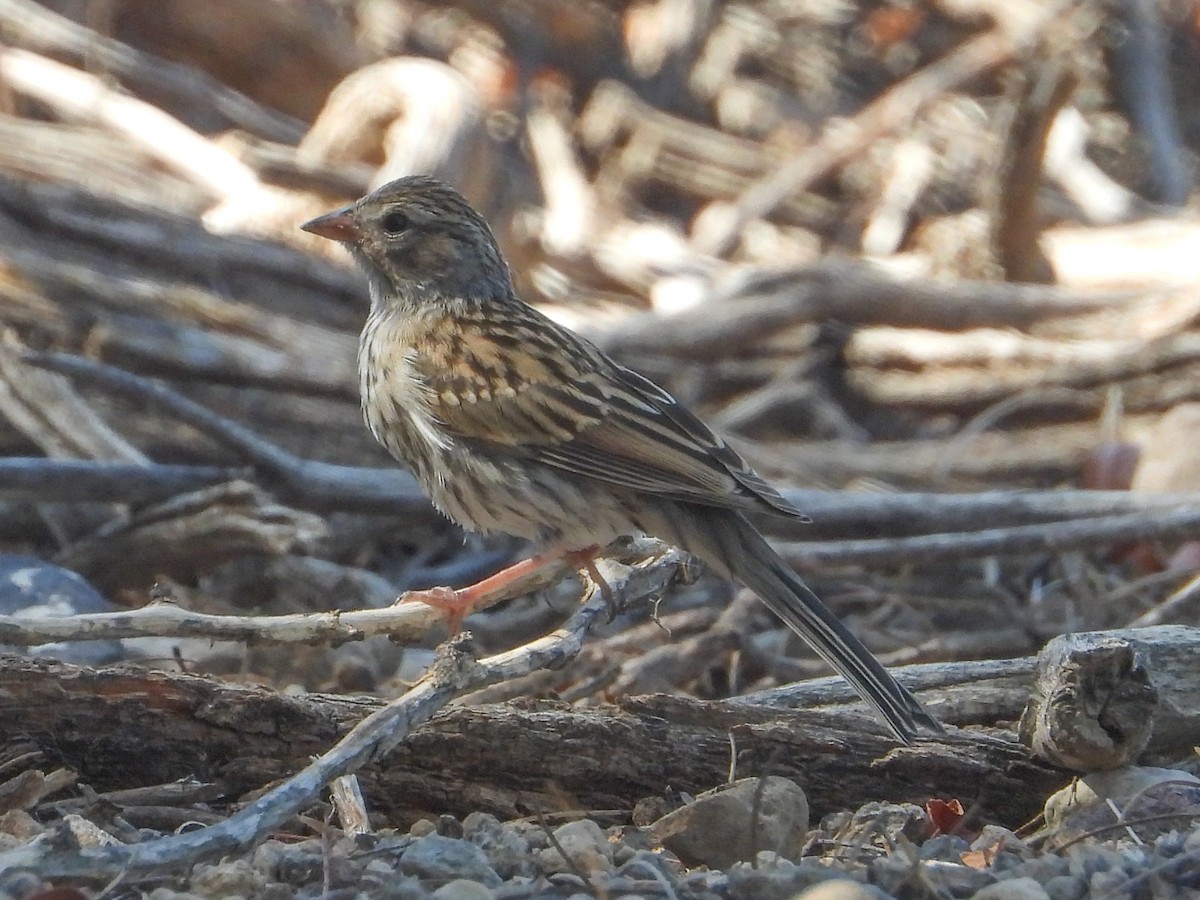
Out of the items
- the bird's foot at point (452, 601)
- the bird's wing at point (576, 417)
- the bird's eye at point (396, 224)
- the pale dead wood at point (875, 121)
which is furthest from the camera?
the pale dead wood at point (875, 121)

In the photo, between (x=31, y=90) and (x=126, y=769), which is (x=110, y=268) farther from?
(x=126, y=769)

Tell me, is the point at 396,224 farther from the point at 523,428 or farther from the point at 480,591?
the point at 480,591

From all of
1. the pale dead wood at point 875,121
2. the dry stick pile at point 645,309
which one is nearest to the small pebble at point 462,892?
the dry stick pile at point 645,309

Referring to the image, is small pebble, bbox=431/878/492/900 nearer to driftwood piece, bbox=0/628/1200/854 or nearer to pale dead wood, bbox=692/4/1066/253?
driftwood piece, bbox=0/628/1200/854

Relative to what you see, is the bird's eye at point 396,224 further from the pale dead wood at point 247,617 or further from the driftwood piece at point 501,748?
the driftwood piece at point 501,748

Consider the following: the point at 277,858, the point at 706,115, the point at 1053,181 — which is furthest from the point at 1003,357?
the point at 277,858

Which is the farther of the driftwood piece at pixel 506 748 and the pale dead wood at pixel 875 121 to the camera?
the pale dead wood at pixel 875 121

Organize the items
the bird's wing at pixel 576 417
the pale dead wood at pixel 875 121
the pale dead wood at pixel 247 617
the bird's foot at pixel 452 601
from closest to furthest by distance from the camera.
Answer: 1. the pale dead wood at pixel 247 617
2. the bird's foot at pixel 452 601
3. the bird's wing at pixel 576 417
4. the pale dead wood at pixel 875 121
